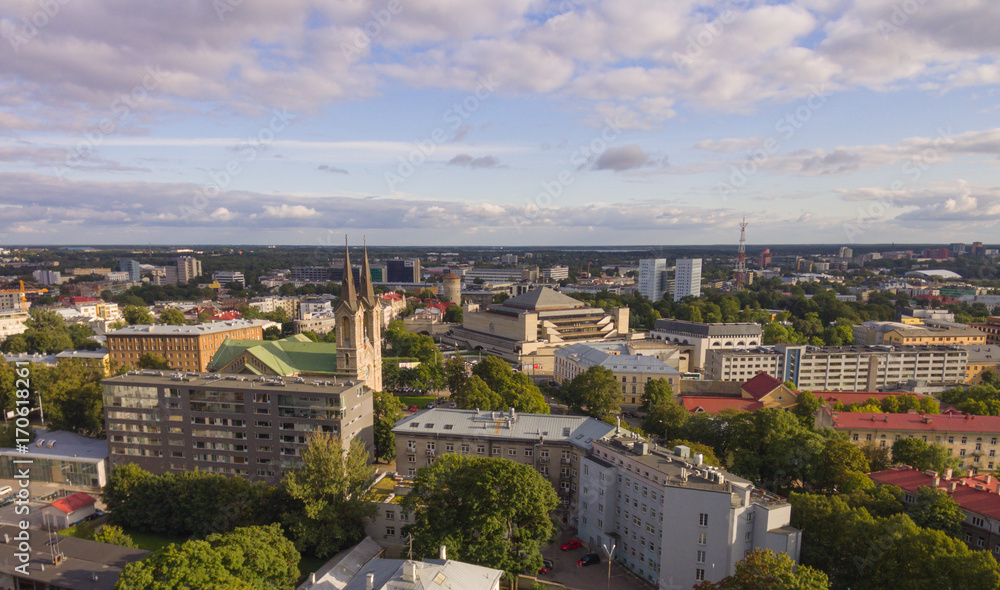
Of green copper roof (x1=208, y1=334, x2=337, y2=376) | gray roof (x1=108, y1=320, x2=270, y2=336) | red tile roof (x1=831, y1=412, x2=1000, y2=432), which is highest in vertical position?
green copper roof (x1=208, y1=334, x2=337, y2=376)

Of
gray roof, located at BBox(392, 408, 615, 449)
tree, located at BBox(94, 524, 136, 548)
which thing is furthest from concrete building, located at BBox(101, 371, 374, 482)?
tree, located at BBox(94, 524, 136, 548)

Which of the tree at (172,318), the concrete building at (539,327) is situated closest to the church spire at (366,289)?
the concrete building at (539,327)

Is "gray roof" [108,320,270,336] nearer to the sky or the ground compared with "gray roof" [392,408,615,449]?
nearer to the sky

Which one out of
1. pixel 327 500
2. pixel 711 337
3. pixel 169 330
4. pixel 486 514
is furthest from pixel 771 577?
pixel 169 330

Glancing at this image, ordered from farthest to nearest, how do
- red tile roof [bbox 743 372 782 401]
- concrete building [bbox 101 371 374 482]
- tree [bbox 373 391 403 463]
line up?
1. red tile roof [bbox 743 372 782 401]
2. tree [bbox 373 391 403 463]
3. concrete building [bbox 101 371 374 482]

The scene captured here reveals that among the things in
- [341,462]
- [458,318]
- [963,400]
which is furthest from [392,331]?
[963,400]

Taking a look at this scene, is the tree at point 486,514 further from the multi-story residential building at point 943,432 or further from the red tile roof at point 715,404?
the multi-story residential building at point 943,432

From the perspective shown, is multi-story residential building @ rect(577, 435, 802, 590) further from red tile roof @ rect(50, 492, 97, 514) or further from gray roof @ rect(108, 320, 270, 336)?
gray roof @ rect(108, 320, 270, 336)
